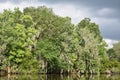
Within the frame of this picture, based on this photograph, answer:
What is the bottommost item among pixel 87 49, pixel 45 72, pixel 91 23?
pixel 45 72

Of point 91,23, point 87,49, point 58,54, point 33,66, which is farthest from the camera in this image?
point 91,23

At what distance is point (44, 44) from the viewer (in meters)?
61.5

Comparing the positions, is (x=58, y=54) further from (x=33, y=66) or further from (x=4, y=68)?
(x=4, y=68)

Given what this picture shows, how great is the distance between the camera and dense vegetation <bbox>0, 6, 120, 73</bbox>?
184 feet

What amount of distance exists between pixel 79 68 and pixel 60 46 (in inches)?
257

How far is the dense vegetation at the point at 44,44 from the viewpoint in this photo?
56.2 m

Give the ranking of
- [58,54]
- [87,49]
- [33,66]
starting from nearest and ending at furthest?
[33,66] < [58,54] < [87,49]

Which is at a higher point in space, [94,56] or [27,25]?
[27,25]

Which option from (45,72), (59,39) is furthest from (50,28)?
(45,72)

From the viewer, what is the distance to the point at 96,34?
76.4 meters

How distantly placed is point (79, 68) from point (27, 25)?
1436 cm

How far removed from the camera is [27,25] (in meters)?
60.4

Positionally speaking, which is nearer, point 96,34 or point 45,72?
point 45,72

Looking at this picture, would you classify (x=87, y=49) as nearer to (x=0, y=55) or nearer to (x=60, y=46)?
(x=60, y=46)
